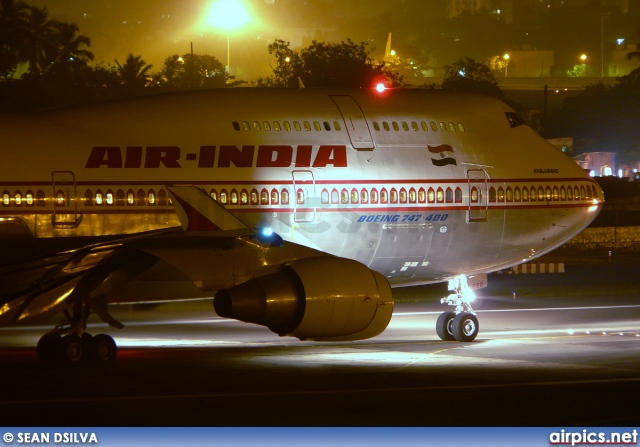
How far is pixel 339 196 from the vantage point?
24.3 m

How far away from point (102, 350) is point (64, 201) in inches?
109

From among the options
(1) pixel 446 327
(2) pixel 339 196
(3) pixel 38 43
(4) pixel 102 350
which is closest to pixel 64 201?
(4) pixel 102 350

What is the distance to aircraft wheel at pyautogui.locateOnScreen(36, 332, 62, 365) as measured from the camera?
21.0 meters

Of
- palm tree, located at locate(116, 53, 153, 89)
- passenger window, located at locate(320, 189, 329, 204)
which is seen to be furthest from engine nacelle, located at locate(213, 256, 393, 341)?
palm tree, located at locate(116, 53, 153, 89)

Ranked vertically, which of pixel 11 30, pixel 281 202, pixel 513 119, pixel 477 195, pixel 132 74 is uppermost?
pixel 132 74

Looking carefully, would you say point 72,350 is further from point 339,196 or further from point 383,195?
point 383,195

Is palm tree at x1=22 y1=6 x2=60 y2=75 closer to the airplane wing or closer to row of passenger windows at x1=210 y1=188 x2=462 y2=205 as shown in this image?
row of passenger windows at x1=210 y1=188 x2=462 y2=205

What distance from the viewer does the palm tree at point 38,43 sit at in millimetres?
90625

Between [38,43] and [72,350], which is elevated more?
[38,43]

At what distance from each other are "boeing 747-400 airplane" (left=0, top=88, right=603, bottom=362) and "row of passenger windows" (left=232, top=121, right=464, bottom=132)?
0.10 ft

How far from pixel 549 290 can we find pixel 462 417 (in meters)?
24.5

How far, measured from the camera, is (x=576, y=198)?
27188 millimetres

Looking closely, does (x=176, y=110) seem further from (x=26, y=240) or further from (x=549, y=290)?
(x=549, y=290)

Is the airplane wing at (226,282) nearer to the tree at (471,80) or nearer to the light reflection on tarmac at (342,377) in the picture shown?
the light reflection on tarmac at (342,377)
